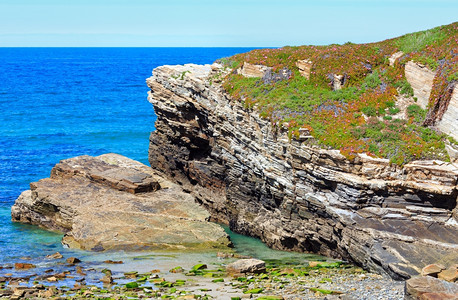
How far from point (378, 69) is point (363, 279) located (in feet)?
62.0

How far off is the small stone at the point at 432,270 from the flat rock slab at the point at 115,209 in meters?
14.4

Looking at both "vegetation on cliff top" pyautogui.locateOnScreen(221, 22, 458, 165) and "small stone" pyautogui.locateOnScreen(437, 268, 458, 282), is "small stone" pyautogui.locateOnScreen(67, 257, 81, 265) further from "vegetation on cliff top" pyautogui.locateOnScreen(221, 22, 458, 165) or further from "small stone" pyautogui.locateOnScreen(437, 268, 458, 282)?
"small stone" pyautogui.locateOnScreen(437, 268, 458, 282)

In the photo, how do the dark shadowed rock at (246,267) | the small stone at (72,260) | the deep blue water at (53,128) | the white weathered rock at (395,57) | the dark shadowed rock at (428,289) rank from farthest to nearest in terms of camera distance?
1. the deep blue water at (53,128)
2. the white weathered rock at (395,57)
3. the small stone at (72,260)
4. the dark shadowed rock at (246,267)
5. the dark shadowed rock at (428,289)

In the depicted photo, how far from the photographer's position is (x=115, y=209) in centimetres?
3912

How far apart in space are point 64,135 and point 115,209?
148 ft

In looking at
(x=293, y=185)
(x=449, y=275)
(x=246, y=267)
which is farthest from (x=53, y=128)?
(x=449, y=275)

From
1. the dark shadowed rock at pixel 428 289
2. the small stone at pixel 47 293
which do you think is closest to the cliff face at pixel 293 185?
the dark shadowed rock at pixel 428 289

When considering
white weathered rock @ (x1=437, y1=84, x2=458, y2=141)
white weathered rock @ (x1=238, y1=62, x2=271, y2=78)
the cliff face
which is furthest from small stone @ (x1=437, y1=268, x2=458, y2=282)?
white weathered rock @ (x1=238, y1=62, x2=271, y2=78)

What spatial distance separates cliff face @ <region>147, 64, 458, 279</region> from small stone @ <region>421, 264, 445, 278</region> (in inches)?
53.6

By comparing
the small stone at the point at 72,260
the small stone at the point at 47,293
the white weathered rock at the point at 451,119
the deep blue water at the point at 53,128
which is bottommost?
the deep blue water at the point at 53,128

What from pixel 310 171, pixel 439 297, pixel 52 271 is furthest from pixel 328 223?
pixel 52 271

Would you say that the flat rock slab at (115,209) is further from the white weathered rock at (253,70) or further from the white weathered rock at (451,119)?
the white weathered rock at (451,119)

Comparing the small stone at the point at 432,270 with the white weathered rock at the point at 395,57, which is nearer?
the small stone at the point at 432,270

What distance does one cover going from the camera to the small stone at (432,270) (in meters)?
24.5
